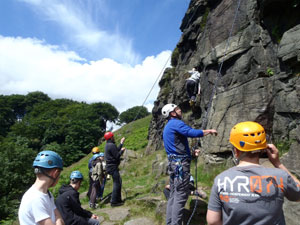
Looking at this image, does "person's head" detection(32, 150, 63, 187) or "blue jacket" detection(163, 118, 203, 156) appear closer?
"person's head" detection(32, 150, 63, 187)

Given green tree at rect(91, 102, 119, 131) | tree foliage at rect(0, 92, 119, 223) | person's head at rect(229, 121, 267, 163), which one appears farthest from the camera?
green tree at rect(91, 102, 119, 131)

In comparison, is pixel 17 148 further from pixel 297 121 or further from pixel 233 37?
pixel 297 121

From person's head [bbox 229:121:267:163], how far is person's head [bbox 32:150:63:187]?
2122 millimetres

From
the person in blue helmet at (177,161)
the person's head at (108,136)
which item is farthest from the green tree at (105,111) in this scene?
the person in blue helmet at (177,161)

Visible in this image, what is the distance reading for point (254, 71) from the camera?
828 centimetres

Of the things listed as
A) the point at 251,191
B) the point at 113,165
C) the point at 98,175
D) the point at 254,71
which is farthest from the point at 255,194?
the point at 98,175

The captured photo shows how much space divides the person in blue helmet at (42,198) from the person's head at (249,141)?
213 cm

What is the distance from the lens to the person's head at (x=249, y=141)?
2.28m

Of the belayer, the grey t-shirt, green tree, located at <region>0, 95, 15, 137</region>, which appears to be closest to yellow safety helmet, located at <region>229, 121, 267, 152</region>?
the grey t-shirt

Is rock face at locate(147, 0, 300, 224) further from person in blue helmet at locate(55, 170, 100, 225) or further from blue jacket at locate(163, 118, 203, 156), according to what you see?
person in blue helmet at locate(55, 170, 100, 225)

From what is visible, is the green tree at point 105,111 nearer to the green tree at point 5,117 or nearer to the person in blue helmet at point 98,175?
the green tree at point 5,117

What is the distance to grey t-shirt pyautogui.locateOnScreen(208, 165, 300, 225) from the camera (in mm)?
2068

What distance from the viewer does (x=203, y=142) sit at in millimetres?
9914

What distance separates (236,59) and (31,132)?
50.8 meters
